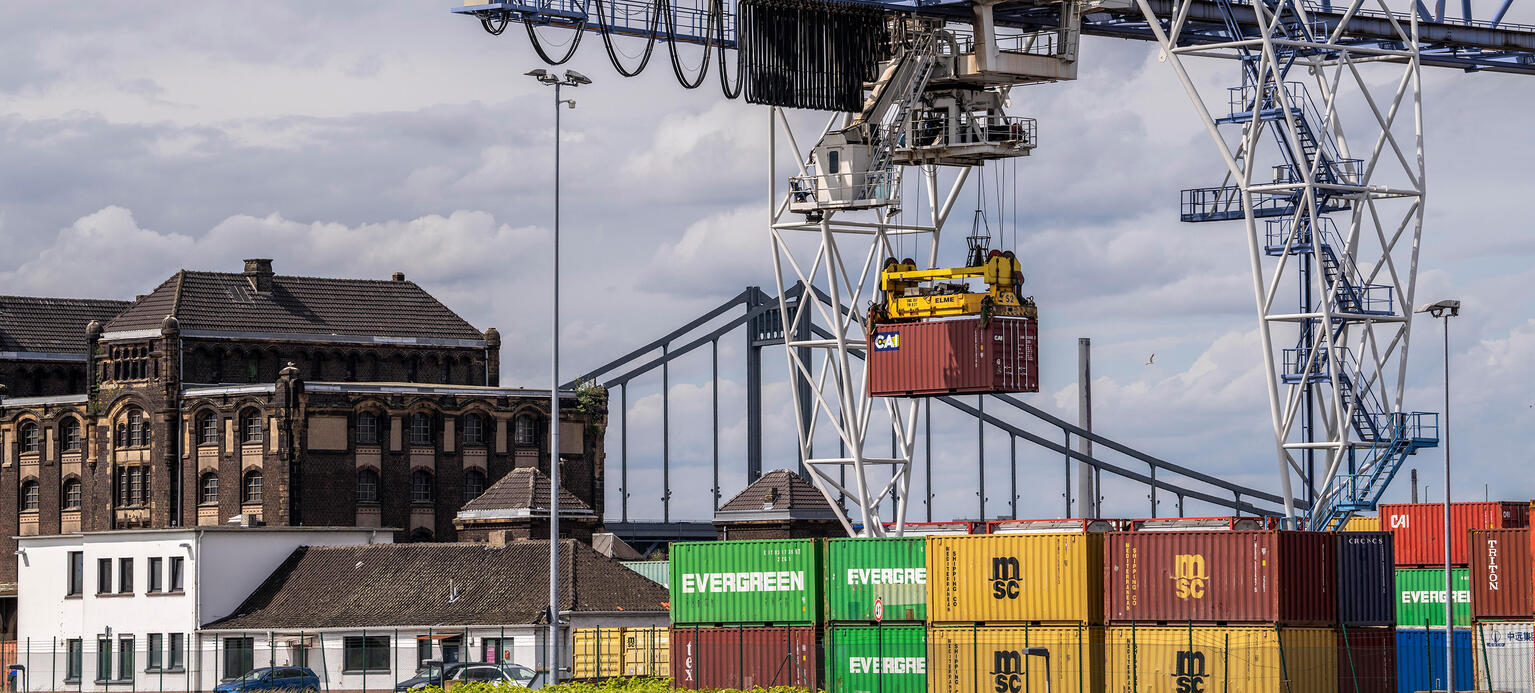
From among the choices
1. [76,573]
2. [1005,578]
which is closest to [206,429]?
[76,573]

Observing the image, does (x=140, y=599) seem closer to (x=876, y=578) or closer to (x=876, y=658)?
(x=876, y=578)

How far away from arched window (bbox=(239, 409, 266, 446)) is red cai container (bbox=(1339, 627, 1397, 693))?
62135 millimetres

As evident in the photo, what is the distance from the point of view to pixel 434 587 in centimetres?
7500

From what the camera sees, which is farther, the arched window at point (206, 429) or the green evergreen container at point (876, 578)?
the arched window at point (206, 429)

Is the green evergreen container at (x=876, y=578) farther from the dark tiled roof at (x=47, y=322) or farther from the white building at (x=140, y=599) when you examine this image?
the dark tiled roof at (x=47, y=322)

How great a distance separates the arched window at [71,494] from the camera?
105 metres

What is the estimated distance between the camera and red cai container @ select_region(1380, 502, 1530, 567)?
199 feet

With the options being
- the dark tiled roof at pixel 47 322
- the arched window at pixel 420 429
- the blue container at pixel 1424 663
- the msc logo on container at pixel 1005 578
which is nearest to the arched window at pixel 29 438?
the dark tiled roof at pixel 47 322

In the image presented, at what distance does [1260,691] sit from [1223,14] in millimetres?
20725

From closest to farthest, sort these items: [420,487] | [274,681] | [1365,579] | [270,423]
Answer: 1. [1365,579]
2. [274,681]
3. [270,423]
4. [420,487]

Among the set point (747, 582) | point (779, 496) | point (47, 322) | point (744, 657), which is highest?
point (47, 322)

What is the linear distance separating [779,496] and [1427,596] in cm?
2981

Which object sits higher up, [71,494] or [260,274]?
[260,274]

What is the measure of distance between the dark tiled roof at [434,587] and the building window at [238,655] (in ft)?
2.79
